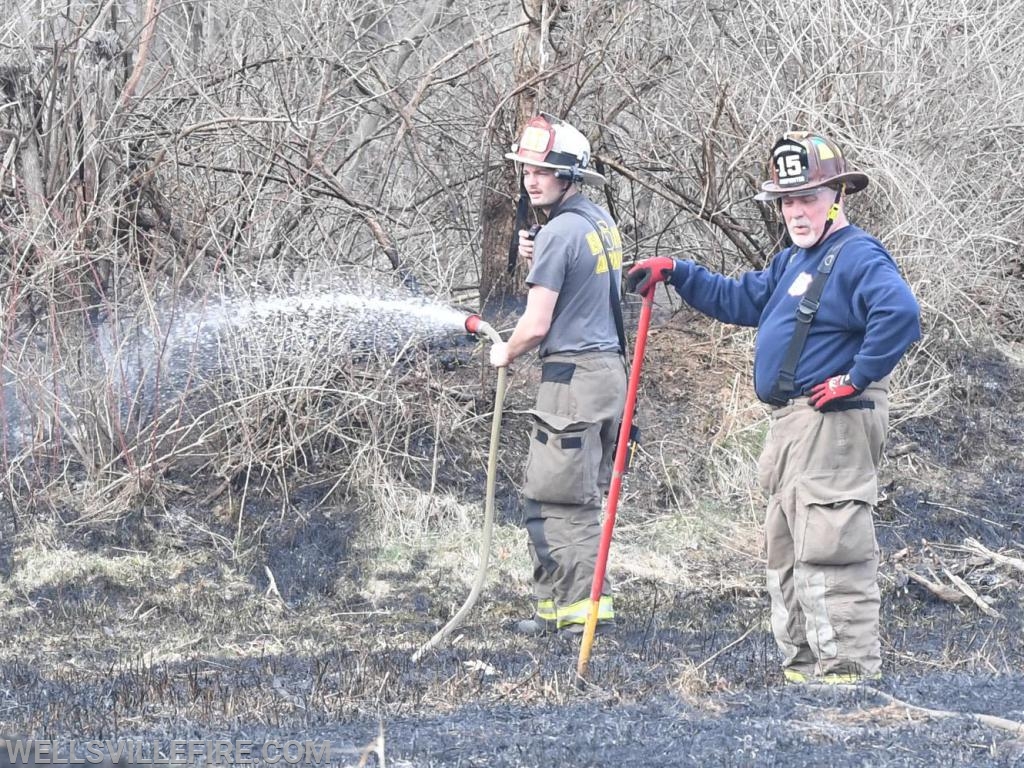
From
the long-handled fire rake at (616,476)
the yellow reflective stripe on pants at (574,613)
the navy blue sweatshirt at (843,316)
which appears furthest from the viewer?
the yellow reflective stripe on pants at (574,613)

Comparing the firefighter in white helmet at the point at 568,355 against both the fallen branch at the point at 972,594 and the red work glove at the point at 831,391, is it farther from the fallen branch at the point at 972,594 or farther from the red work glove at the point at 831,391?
the fallen branch at the point at 972,594

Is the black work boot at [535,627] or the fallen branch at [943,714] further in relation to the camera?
the black work boot at [535,627]

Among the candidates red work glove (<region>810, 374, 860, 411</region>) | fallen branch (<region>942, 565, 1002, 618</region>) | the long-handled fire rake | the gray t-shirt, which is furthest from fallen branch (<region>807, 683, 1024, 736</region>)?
fallen branch (<region>942, 565, 1002, 618</region>)

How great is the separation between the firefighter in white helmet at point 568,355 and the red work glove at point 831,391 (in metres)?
1.30

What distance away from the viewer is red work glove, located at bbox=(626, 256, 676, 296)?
5.18 m

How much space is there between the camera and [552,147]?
228 inches

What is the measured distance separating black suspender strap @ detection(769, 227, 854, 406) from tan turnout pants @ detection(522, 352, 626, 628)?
1.17 m

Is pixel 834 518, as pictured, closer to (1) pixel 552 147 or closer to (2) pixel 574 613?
(2) pixel 574 613

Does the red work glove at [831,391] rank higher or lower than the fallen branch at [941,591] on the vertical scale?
higher

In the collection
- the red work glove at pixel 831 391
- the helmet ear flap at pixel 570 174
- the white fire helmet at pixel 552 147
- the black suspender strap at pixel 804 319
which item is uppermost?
the white fire helmet at pixel 552 147

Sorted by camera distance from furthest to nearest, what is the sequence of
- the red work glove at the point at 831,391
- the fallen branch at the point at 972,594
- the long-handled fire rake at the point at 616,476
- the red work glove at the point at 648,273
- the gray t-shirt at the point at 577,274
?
the fallen branch at the point at 972,594 < the gray t-shirt at the point at 577,274 < the red work glove at the point at 648,273 < the long-handled fire rake at the point at 616,476 < the red work glove at the point at 831,391

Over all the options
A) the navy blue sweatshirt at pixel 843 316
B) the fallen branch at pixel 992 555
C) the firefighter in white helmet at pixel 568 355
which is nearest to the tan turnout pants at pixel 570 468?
the firefighter in white helmet at pixel 568 355

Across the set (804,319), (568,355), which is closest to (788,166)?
(804,319)

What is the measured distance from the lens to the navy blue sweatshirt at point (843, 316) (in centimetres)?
460
